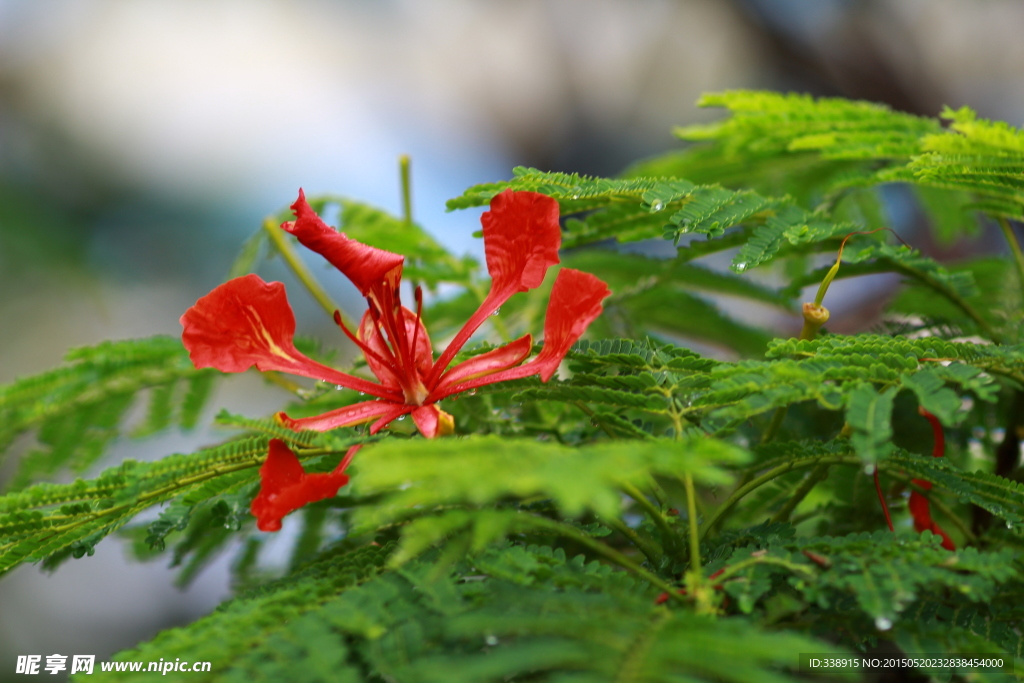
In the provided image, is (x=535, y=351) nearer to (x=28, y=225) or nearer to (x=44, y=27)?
(x=28, y=225)

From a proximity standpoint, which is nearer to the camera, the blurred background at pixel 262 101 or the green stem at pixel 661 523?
the green stem at pixel 661 523

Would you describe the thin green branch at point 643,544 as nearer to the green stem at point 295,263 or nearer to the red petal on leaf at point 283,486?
the red petal on leaf at point 283,486

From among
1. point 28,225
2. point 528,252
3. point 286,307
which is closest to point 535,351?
point 528,252

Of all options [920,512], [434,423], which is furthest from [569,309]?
[920,512]

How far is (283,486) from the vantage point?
0.57 m

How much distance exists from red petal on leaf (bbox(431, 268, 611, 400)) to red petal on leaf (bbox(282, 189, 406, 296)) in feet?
0.45

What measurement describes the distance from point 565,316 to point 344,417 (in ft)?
0.72

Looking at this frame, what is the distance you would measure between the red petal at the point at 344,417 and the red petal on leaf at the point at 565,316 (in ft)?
0.37

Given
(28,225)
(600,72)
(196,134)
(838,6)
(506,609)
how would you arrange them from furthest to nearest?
(600,72) < (196,134) < (838,6) < (28,225) < (506,609)

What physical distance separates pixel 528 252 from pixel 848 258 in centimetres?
31

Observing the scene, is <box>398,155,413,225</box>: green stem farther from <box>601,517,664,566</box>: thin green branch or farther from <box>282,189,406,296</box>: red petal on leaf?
<box>601,517,664,566</box>: thin green branch

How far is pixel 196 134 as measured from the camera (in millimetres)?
3404

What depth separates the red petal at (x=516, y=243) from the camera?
2.12ft

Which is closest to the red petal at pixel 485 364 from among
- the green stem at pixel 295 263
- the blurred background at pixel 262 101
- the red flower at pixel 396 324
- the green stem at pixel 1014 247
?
the red flower at pixel 396 324
